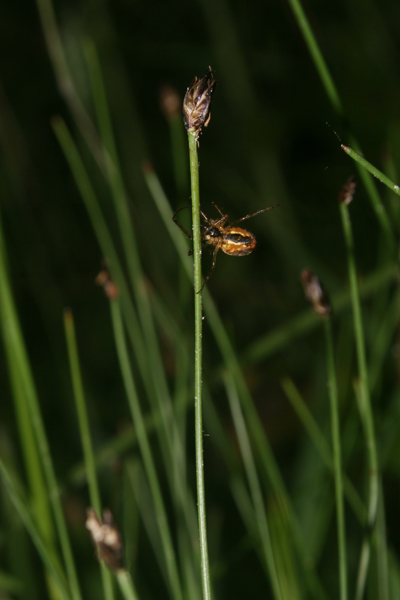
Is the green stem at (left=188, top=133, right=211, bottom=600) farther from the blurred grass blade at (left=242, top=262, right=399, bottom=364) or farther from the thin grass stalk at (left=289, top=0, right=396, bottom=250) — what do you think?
the blurred grass blade at (left=242, top=262, right=399, bottom=364)

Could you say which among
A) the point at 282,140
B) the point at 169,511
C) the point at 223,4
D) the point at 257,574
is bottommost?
the point at 257,574

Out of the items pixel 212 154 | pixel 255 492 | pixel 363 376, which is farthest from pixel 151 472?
pixel 212 154

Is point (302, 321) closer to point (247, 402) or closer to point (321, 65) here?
point (247, 402)

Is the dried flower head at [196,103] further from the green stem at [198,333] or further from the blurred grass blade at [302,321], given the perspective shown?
the blurred grass blade at [302,321]

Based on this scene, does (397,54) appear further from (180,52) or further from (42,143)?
(42,143)

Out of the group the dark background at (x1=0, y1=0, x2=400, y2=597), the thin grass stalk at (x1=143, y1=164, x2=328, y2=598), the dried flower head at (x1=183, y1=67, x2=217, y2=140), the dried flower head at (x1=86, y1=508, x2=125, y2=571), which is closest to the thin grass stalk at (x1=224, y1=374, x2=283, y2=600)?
the thin grass stalk at (x1=143, y1=164, x2=328, y2=598)

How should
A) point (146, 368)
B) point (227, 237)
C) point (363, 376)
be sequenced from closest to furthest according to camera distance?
1. point (363, 376)
2. point (227, 237)
3. point (146, 368)

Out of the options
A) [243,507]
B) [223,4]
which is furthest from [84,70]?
[243,507]

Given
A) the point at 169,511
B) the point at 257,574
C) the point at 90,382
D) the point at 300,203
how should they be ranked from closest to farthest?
1. the point at 257,574
2. the point at 169,511
3. the point at 90,382
4. the point at 300,203
